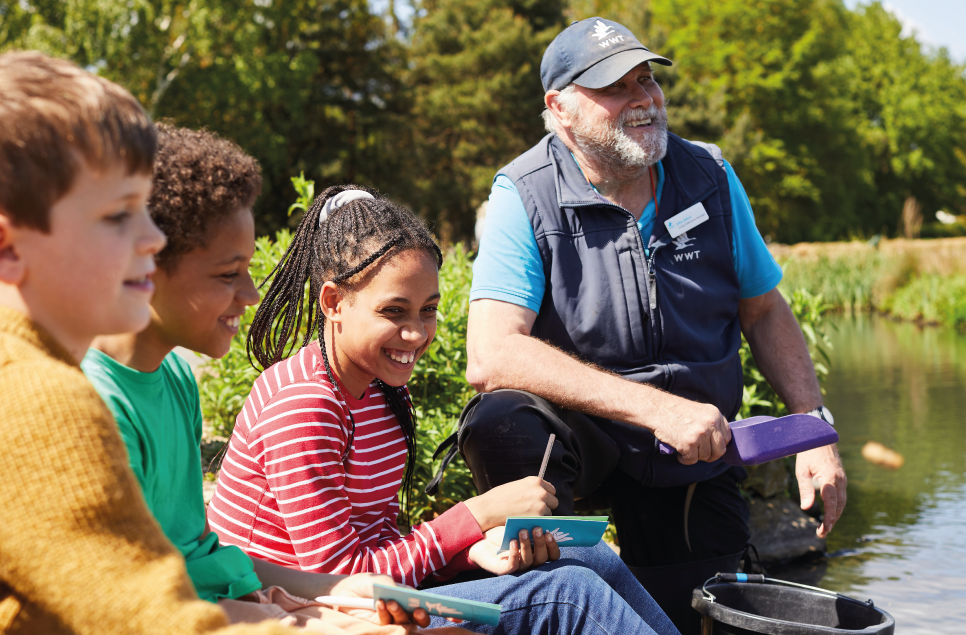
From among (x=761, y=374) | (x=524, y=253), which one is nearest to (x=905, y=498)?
(x=761, y=374)

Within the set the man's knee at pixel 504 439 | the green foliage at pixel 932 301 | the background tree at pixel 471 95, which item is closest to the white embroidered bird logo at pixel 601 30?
the man's knee at pixel 504 439

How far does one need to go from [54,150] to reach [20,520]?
44cm

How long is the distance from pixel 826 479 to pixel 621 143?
4.23ft

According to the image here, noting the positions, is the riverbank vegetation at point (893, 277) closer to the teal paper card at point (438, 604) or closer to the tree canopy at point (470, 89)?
the tree canopy at point (470, 89)

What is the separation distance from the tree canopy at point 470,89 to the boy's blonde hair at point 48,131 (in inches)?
795

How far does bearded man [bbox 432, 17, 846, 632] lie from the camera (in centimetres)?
262

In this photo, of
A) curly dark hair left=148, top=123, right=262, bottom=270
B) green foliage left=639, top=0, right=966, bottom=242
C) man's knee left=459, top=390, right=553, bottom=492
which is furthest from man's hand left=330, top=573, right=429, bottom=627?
green foliage left=639, top=0, right=966, bottom=242

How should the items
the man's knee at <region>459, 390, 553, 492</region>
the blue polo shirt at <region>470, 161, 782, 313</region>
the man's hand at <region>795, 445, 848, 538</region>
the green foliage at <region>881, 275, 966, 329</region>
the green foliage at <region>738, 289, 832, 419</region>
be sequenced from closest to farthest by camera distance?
1. the man's knee at <region>459, 390, 553, 492</region>
2. the man's hand at <region>795, 445, 848, 538</region>
3. the blue polo shirt at <region>470, 161, 782, 313</region>
4. the green foliage at <region>738, 289, 832, 419</region>
5. the green foliage at <region>881, 275, 966, 329</region>

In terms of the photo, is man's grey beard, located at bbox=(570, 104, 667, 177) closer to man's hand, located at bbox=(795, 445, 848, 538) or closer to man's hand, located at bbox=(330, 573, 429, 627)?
man's hand, located at bbox=(795, 445, 848, 538)

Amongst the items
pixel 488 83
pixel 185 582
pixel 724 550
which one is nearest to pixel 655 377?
pixel 724 550

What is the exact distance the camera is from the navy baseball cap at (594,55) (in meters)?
3.02

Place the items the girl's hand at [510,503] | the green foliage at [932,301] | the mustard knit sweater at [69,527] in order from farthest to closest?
the green foliage at [932,301] < the girl's hand at [510,503] < the mustard knit sweater at [69,527]

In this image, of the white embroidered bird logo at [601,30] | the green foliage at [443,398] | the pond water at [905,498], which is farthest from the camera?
the pond water at [905,498]

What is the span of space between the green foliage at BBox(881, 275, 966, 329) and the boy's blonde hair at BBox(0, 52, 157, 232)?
578 inches
